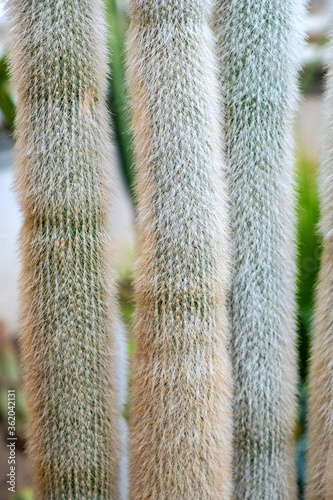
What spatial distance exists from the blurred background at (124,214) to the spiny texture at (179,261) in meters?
0.09

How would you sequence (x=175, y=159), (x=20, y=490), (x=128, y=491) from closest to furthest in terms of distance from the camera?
1. (x=175, y=159)
2. (x=128, y=491)
3. (x=20, y=490)

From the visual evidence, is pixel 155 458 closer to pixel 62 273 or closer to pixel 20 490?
pixel 62 273

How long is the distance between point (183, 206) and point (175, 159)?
0.20 feet

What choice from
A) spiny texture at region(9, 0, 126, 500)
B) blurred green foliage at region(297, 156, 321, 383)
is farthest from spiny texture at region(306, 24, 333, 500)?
A: blurred green foliage at region(297, 156, 321, 383)

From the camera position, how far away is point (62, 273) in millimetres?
624

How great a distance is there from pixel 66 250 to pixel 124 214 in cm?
83

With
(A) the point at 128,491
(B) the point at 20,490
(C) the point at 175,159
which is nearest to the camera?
(C) the point at 175,159

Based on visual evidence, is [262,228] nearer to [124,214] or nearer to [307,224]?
[307,224]

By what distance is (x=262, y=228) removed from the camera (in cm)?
65

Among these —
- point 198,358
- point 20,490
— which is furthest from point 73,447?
point 20,490

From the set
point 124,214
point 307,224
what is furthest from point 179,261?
point 124,214

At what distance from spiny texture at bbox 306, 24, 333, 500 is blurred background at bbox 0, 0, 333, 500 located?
12 cm

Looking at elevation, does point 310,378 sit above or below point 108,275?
below

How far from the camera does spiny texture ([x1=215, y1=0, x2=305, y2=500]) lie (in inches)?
24.5
